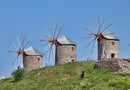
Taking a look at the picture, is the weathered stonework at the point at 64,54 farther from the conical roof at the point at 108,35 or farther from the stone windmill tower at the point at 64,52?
the conical roof at the point at 108,35

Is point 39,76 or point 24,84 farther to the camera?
point 39,76

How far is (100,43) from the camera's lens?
5875cm

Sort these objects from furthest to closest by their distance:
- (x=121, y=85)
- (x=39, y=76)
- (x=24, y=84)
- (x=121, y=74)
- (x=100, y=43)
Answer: (x=100, y=43) < (x=39, y=76) < (x=24, y=84) < (x=121, y=74) < (x=121, y=85)

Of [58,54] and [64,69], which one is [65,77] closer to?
[64,69]

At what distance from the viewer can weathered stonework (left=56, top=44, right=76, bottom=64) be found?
59188mm

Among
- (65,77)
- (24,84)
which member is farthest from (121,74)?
(24,84)

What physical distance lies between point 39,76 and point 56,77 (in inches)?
165

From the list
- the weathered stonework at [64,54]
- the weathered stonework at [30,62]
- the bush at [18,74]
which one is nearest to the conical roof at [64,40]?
the weathered stonework at [64,54]

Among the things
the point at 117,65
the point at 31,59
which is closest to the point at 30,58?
the point at 31,59

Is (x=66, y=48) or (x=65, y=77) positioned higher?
(x=66, y=48)

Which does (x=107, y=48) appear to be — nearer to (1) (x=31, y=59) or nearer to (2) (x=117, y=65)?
(1) (x=31, y=59)

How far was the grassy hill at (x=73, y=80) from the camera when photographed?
2727 cm

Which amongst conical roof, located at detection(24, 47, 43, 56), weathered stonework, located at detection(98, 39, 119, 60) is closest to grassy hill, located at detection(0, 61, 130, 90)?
weathered stonework, located at detection(98, 39, 119, 60)

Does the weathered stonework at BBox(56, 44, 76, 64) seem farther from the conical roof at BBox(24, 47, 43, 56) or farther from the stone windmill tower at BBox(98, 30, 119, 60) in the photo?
the conical roof at BBox(24, 47, 43, 56)
